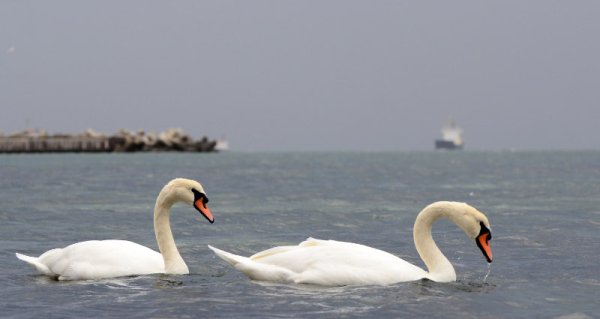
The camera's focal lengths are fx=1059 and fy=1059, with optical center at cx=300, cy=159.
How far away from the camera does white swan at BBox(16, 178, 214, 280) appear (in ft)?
43.5

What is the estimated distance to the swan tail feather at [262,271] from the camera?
1249 cm

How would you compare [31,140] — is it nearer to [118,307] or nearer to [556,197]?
[556,197]

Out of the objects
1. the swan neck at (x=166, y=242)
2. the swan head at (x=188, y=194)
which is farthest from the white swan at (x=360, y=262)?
the swan neck at (x=166, y=242)

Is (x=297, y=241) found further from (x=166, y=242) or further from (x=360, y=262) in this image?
(x=360, y=262)

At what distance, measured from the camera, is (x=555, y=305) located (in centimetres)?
1203

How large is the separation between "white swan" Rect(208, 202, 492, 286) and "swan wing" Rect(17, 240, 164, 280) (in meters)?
1.32

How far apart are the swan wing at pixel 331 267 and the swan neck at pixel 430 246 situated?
17cm

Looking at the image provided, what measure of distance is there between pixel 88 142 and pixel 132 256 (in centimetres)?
18622

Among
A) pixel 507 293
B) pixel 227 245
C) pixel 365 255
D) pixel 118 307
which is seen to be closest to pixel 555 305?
pixel 507 293

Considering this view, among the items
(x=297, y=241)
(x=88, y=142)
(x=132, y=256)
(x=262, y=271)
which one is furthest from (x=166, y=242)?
(x=88, y=142)

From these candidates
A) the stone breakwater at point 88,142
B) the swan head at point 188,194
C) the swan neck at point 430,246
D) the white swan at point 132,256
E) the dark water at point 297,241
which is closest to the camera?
the dark water at point 297,241

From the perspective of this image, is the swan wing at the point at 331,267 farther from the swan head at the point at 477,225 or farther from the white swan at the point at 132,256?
the white swan at the point at 132,256

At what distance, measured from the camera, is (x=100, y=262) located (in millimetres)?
13438

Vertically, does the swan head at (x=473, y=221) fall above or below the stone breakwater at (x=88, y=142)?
below
